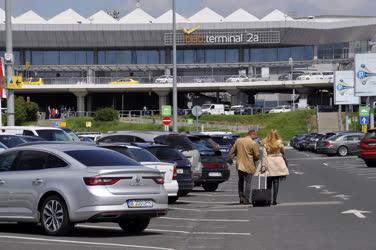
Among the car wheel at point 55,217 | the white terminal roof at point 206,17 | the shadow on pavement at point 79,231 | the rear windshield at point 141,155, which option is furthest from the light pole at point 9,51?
the white terminal roof at point 206,17

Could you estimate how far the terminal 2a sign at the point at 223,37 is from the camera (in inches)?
4387

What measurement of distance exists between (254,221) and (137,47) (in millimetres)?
97328

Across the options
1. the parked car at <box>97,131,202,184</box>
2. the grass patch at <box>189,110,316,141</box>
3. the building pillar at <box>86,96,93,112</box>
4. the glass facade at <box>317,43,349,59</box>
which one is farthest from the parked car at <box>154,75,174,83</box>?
the parked car at <box>97,131,202,184</box>

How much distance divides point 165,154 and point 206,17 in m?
97.8

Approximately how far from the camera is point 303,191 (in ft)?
86.3

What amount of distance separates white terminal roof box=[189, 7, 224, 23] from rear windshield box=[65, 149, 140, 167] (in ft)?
333

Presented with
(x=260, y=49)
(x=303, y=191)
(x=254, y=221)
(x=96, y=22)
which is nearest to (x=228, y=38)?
(x=260, y=49)

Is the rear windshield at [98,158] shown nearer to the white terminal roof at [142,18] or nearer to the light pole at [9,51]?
the light pole at [9,51]

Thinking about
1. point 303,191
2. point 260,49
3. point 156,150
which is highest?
point 260,49

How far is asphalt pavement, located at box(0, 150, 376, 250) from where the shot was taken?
13258 mm

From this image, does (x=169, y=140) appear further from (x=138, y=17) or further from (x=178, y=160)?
(x=138, y=17)

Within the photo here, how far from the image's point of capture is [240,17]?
117188mm

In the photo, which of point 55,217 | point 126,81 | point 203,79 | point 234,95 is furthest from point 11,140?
point 234,95

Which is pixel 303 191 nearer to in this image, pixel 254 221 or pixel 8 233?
pixel 254 221
